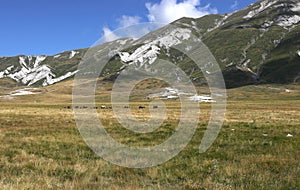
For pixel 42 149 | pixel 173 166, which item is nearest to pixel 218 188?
pixel 173 166

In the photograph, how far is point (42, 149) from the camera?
538 inches

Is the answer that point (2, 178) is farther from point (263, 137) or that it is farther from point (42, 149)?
point (263, 137)

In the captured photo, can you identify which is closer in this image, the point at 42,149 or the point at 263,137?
the point at 42,149

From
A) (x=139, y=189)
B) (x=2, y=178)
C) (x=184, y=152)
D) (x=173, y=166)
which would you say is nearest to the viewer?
(x=139, y=189)

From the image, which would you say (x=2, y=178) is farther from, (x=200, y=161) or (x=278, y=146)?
(x=278, y=146)

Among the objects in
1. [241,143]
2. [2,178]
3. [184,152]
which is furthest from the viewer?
[241,143]

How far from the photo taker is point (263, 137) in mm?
17000

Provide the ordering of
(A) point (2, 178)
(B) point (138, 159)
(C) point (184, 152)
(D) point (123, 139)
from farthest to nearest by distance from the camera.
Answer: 1. (D) point (123, 139)
2. (C) point (184, 152)
3. (B) point (138, 159)
4. (A) point (2, 178)

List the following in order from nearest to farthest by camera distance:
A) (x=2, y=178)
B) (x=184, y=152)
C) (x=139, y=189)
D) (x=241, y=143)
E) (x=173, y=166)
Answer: (x=139, y=189) → (x=2, y=178) → (x=173, y=166) → (x=184, y=152) → (x=241, y=143)

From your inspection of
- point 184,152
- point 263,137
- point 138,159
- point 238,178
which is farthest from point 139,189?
point 263,137

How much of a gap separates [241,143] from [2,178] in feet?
36.7

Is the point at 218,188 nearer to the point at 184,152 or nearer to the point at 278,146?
the point at 184,152

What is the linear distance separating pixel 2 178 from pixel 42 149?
519 cm

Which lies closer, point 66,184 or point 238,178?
point 66,184
